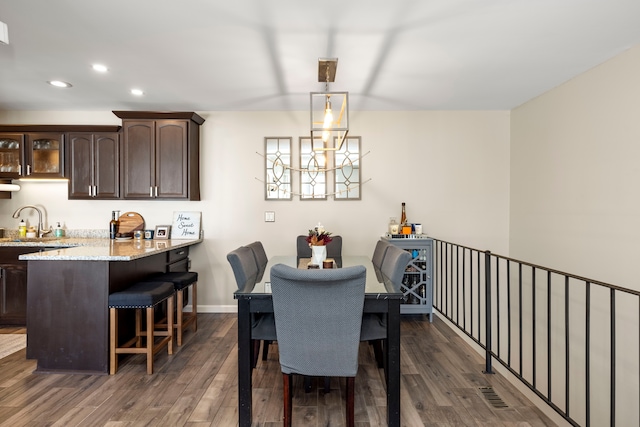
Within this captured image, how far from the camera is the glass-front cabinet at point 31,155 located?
12.4ft

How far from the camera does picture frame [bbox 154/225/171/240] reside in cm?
391

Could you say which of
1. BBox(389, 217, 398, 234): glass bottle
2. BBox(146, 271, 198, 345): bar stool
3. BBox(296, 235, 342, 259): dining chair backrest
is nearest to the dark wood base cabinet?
BBox(146, 271, 198, 345): bar stool

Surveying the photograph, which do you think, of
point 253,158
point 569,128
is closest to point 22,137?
point 253,158

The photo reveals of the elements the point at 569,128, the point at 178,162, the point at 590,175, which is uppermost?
the point at 569,128

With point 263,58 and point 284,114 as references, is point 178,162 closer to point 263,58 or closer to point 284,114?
point 284,114

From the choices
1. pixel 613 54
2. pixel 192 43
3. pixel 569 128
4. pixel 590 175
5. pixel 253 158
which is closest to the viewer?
pixel 192 43

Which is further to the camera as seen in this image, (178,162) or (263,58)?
(178,162)

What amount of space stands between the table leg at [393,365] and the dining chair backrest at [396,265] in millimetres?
151

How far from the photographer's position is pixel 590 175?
2891 millimetres

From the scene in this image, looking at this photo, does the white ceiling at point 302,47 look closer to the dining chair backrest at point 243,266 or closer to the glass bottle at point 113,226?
the glass bottle at point 113,226

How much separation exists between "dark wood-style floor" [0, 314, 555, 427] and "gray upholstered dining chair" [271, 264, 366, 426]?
43cm

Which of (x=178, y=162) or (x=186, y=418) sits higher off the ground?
(x=178, y=162)

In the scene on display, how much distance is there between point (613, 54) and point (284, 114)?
3.14 metres

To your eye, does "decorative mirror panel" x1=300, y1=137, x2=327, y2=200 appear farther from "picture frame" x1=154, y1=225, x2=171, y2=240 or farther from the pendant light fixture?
"picture frame" x1=154, y1=225, x2=171, y2=240
